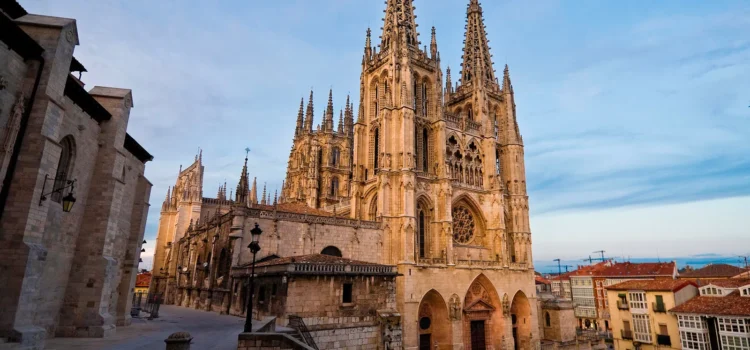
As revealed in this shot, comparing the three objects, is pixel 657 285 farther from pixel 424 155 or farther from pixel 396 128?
pixel 396 128

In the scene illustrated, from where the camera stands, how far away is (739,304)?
2767cm

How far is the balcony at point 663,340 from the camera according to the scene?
3234 cm

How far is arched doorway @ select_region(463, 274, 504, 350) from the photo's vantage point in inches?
1183

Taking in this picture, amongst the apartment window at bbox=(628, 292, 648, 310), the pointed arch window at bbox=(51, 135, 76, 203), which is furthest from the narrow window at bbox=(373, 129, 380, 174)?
the apartment window at bbox=(628, 292, 648, 310)

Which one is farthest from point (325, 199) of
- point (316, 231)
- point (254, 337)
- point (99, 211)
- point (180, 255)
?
point (254, 337)

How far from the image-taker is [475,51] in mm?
40500

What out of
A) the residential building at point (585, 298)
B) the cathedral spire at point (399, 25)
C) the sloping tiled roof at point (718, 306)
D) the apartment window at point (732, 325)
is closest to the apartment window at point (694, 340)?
the sloping tiled roof at point (718, 306)

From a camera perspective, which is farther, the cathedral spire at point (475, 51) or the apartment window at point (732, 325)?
the cathedral spire at point (475, 51)

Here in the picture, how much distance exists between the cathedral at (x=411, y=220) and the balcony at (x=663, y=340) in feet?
33.2

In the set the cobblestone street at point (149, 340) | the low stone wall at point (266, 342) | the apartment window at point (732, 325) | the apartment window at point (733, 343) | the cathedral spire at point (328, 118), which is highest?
the cathedral spire at point (328, 118)

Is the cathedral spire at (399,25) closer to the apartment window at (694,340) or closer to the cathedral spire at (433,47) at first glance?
the cathedral spire at (433,47)

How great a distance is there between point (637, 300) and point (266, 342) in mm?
36979

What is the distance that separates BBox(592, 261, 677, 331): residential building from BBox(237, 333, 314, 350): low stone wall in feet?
139

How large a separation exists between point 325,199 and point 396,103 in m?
17.1
